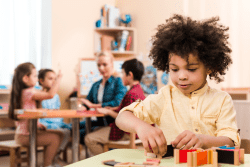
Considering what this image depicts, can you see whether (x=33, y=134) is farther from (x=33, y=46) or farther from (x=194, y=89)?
(x=33, y=46)

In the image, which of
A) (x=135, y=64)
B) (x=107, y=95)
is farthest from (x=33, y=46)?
(x=135, y=64)

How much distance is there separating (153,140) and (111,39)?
14.4 ft

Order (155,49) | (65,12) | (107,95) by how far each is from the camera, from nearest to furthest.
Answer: (155,49) → (107,95) → (65,12)

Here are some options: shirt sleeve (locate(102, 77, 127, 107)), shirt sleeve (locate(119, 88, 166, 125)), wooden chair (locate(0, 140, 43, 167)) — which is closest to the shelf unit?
wooden chair (locate(0, 140, 43, 167))

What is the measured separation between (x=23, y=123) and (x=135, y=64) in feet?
3.87

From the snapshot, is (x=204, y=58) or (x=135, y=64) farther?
(x=135, y=64)

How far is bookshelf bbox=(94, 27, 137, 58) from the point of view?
16.0 feet

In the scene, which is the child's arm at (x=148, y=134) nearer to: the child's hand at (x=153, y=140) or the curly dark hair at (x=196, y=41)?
the child's hand at (x=153, y=140)

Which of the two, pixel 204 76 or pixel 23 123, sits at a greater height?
pixel 204 76

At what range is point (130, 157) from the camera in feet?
2.33

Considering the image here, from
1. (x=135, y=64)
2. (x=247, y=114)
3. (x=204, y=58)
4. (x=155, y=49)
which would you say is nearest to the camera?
(x=204, y=58)

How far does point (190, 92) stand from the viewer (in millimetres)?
1066

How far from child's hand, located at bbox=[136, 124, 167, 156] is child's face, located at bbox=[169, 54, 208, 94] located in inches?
10.2

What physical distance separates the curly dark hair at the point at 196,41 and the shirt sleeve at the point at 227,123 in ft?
0.50
